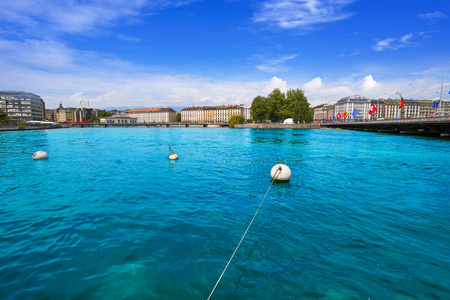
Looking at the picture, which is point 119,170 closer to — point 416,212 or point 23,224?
point 23,224

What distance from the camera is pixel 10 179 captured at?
1655 cm

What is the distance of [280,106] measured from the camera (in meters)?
127

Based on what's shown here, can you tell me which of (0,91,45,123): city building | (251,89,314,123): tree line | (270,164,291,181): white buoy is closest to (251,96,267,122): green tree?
(251,89,314,123): tree line

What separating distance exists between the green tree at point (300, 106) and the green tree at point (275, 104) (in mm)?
4359

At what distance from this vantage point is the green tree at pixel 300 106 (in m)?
116

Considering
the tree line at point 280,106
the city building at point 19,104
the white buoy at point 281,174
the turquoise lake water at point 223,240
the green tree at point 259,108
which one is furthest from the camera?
the city building at point 19,104

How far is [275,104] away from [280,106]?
11.3 ft

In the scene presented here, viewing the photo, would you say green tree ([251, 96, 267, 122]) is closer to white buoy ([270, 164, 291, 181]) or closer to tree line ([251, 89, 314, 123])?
tree line ([251, 89, 314, 123])

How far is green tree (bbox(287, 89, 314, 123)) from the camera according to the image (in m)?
116

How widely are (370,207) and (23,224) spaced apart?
43.4 feet

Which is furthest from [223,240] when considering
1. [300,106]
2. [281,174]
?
[300,106]

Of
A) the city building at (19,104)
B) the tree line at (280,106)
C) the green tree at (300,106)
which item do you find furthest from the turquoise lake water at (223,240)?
the city building at (19,104)

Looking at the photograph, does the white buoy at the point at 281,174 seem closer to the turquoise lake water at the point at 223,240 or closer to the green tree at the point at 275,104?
the turquoise lake water at the point at 223,240

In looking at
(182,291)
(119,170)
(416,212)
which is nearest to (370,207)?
(416,212)
